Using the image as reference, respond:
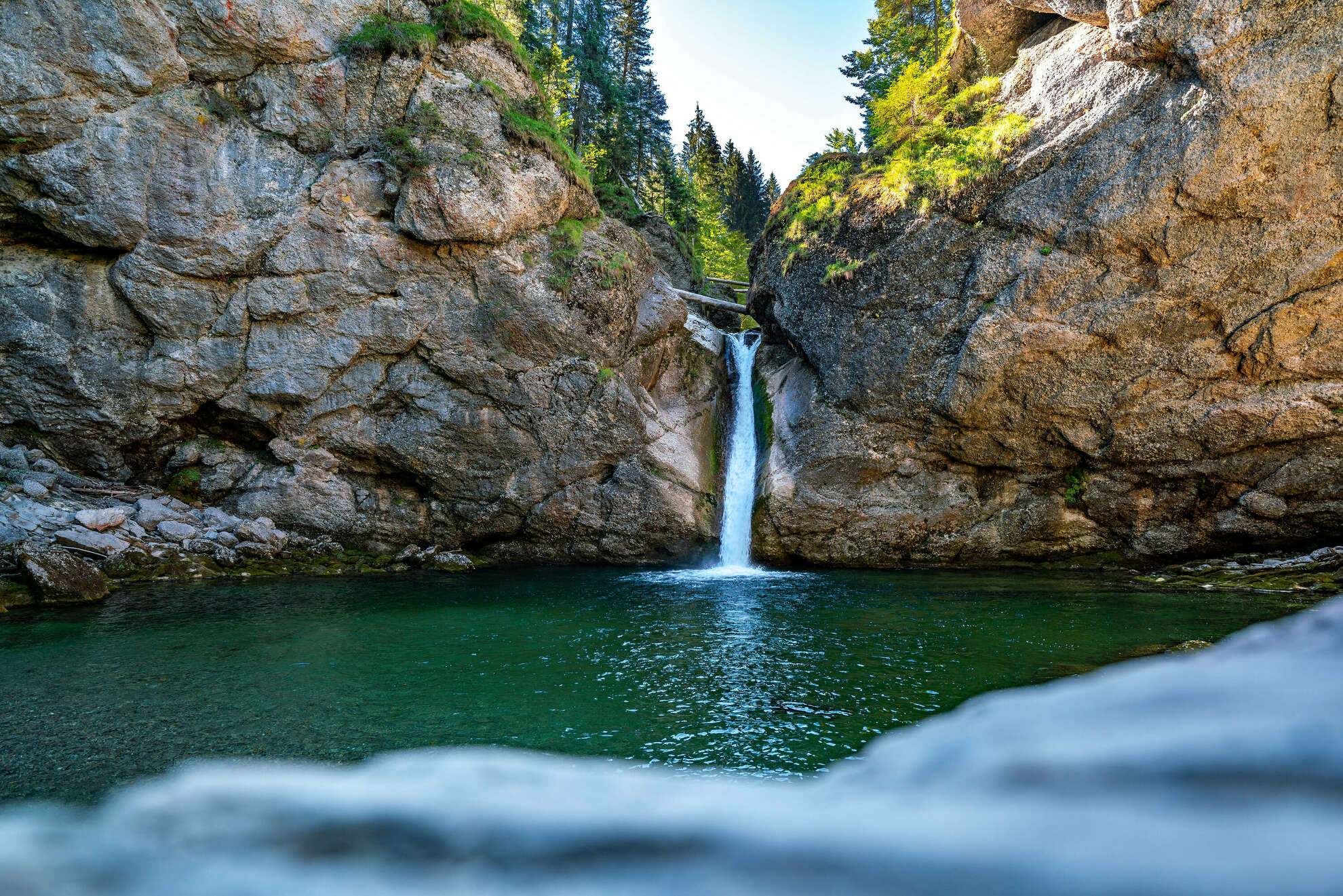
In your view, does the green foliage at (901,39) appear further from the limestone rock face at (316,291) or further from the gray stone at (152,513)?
the gray stone at (152,513)

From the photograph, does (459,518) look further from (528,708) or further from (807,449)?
(528,708)

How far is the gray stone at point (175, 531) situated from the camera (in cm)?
1320

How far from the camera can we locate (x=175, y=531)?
43.7ft

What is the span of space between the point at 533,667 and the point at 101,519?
452 inches

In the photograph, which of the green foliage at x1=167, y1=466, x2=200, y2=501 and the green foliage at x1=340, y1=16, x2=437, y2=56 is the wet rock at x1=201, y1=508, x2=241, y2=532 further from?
the green foliage at x1=340, y1=16, x2=437, y2=56

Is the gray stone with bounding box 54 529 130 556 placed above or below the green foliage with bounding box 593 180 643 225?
below

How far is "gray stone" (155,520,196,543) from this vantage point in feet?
43.3

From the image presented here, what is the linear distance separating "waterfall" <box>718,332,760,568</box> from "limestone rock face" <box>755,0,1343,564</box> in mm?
1060

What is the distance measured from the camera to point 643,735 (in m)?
5.04

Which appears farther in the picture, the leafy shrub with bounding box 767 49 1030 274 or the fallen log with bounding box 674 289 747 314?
the fallen log with bounding box 674 289 747 314

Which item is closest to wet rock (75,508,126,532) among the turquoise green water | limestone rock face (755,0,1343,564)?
the turquoise green water

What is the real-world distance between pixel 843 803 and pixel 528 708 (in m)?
5.57

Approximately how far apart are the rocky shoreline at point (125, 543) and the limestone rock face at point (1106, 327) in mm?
10720

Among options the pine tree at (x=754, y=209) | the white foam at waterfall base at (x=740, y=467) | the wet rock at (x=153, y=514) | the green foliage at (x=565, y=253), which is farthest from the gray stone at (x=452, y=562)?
the pine tree at (x=754, y=209)
